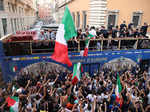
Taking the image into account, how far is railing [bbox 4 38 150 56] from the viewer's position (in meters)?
9.82

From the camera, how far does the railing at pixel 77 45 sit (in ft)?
32.2

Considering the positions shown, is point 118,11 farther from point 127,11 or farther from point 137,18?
point 137,18

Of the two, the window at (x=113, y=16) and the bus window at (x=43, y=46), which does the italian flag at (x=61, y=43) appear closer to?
the bus window at (x=43, y=46)

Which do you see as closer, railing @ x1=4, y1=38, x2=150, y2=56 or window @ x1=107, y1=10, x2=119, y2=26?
railing @ x1=4, y1=38, x2=150, y2=56

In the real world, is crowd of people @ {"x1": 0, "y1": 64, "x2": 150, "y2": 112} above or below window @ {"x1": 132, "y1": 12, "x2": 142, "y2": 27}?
below

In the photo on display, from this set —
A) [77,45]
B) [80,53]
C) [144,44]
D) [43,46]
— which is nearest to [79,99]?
[80,53]

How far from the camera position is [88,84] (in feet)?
26.6

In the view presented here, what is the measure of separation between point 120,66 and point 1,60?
8459 mm

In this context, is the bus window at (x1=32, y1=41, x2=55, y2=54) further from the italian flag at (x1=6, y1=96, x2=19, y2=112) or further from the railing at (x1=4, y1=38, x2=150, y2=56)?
the italian flag at (x1=6, y1=96, x2=19, y2=112)

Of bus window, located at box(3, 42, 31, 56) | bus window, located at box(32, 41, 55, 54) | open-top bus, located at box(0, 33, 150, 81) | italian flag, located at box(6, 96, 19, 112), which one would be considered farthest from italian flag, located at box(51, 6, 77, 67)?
bus window, located at box(3, 42, 31, 56)

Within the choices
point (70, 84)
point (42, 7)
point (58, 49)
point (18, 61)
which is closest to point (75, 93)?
point (70, 84)

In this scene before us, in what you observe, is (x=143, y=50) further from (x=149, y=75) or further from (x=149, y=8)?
(x=149, y=8)

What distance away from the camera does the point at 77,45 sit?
10.8 metres

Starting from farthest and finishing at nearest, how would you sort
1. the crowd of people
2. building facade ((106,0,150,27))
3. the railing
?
building facade ((106,0,150,27)) → the railing → the crowd of people
